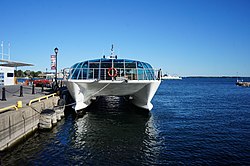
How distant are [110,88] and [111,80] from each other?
1056mm

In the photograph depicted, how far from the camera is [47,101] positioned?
16594mm

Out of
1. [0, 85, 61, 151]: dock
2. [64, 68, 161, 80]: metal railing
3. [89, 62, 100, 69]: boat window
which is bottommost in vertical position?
[0, 85, 61, 151]: dock

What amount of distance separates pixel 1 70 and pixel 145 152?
2780 cm

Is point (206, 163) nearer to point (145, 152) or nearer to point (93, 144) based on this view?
point (145, 152)

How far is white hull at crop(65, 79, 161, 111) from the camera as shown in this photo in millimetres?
16781

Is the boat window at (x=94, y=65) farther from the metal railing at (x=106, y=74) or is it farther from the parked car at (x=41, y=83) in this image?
the parked car at (x=41, y=83)

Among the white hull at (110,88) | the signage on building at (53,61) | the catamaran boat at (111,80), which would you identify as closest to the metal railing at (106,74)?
the catamaran boat at (111,80)

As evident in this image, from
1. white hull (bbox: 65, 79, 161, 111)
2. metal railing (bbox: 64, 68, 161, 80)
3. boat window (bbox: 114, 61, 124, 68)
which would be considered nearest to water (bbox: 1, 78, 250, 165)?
white hull (bbox: 65, 79, 161, 111)

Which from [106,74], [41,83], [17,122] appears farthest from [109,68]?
[41,83]

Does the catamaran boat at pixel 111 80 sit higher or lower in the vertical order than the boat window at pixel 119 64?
lower

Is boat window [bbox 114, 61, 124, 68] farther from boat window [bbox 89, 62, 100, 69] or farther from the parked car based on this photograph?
the parked car

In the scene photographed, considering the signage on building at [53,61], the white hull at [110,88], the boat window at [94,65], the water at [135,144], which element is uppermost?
the signage on building at [53,61]

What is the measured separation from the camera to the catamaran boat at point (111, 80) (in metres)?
17.1

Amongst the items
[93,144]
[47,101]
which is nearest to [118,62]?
[47,101]
